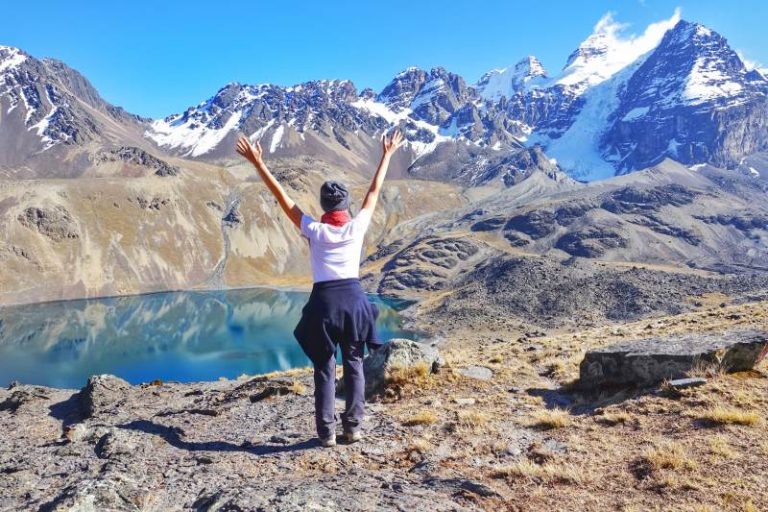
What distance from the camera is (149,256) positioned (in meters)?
193

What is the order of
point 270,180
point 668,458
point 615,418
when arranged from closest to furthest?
point 668,458 < point 270,180 < point 615,418

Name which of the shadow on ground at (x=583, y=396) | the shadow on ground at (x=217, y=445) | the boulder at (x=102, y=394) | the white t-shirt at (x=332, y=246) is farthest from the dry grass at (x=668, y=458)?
the boulder at (x=102, y=394)

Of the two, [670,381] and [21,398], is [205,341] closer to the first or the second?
[21,398]

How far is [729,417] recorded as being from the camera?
25.5 ft

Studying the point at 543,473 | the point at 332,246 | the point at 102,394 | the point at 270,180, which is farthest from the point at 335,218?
the point at 102,394

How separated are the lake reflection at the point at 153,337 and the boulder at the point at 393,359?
67.5 metres

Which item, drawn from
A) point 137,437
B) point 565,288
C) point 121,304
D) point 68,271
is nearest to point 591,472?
point 137,437

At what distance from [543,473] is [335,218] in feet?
14.7

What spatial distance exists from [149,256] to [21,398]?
192472 mm

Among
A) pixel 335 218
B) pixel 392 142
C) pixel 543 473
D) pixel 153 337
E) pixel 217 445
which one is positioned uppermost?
pixel 392 142

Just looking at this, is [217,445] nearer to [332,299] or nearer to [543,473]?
[332,299]

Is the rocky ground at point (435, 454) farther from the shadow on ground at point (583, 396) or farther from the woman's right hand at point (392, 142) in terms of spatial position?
the woman's right hand at point (392, 142)

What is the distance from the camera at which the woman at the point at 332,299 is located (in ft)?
24.1

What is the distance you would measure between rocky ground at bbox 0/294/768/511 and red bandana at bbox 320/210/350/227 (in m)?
3.43
